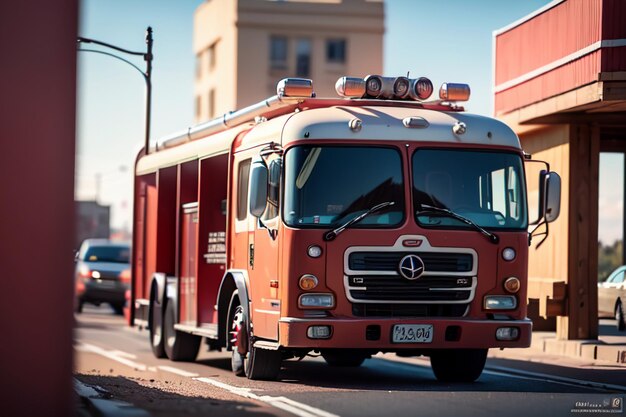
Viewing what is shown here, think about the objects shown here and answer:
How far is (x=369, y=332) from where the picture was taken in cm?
1341

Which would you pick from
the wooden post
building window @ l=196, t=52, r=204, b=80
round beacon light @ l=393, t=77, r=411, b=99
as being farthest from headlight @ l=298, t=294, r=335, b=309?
building window @ l=196, t=52, r=204, b=80

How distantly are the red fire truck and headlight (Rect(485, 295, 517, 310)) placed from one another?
1cm

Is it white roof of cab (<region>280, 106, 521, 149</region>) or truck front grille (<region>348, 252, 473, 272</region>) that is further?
white roof of cab (<region>280, 106, 521, 149</region>)

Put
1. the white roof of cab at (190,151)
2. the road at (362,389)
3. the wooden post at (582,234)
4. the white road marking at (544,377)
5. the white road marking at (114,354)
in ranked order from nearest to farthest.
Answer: the road at (362,389), the white road marking at (544,377), the white roof of cab at (190,151), the white road marking at (114,354), the wooden post at (582,234)

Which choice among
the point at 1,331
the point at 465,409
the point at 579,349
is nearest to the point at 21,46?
the point at 1,331

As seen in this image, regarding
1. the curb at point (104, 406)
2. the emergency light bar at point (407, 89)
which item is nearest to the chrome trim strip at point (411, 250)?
the emergency light bar at point (407, 89)

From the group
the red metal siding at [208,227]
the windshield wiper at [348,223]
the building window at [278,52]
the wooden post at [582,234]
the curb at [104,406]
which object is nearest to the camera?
the curb at [104,406]

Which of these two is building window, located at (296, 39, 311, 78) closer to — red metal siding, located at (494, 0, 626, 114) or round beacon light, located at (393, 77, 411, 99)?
red metal siding, located at (494, 0, 626, 114)

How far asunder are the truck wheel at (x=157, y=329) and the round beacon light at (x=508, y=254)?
24.1 ft

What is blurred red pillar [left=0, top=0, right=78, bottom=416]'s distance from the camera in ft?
28.9

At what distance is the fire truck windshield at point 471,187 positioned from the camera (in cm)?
1394

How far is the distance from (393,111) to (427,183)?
1003 mm

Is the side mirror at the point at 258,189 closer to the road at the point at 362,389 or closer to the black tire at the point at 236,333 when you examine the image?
the black tire at the point at 236,333

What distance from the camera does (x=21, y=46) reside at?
8828 mm
